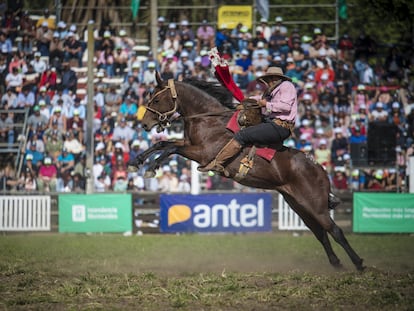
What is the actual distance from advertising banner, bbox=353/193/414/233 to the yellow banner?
768 centimetres

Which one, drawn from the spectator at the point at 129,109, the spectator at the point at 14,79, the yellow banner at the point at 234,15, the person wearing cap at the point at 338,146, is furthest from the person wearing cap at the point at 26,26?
the person wearing cap at the point at 338,146

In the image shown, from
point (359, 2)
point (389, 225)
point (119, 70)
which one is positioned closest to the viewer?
point (389, 225)

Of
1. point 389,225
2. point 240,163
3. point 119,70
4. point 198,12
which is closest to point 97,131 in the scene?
point 119,70

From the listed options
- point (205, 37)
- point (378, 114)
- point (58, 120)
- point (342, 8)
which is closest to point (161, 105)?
point (58, 120)

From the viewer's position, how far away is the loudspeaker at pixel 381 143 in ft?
60.4

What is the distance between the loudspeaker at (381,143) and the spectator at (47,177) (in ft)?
27.5

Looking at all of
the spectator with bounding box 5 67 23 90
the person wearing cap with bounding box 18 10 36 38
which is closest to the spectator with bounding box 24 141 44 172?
the spectator with bounding box 5 67 23 90

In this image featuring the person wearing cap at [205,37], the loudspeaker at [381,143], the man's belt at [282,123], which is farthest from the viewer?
the person wearing cap at [205,37]

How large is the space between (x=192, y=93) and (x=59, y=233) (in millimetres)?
7463

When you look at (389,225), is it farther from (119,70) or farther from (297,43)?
(119,70)

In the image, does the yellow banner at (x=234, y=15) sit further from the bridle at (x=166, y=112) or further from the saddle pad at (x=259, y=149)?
the saddle pad at (x=259, y=149)

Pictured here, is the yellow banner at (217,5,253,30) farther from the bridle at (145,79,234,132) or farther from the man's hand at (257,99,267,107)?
the man's hand at (257,99,267,107)

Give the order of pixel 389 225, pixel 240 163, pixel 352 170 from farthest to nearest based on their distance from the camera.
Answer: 1. pixel 352 170
2. pixel 389 225
3. pixel 240 163

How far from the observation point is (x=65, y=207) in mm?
17094
